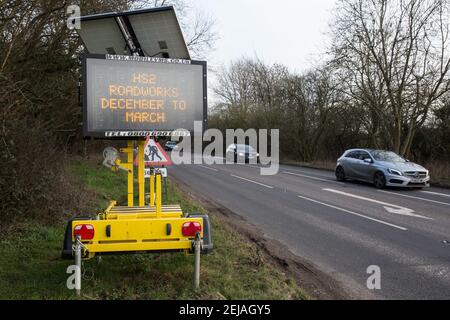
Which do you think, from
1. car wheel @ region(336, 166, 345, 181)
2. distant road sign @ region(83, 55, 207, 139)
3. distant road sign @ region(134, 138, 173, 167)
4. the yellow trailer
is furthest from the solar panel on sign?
car wheel @ region(336, 166, 345, 181)

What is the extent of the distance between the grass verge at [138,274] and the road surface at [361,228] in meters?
1.09

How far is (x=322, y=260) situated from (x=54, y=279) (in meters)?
3.89

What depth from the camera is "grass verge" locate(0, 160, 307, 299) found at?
4645 mm

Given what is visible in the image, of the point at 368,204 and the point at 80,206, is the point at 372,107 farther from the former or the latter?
the point at 80,206

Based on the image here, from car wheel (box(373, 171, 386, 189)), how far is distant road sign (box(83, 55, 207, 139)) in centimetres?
1309

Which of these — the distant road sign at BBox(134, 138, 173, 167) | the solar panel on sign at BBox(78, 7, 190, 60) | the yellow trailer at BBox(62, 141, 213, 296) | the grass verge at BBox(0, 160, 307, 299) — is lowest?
the grass verge at BBox(0, 160, 307, 299)

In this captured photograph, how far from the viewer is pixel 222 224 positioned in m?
8.73

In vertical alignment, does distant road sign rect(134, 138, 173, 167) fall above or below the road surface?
above

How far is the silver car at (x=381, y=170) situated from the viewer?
54.3ft

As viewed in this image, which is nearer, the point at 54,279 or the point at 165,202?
the point at 54,279

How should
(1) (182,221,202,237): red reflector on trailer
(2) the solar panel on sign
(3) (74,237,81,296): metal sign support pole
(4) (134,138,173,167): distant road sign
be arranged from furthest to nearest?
(4) (134,138,173,167): distant road sign
(2) the solar panel on sign
(1) (182,221,202,237): red reflector on trailer
(3) (74,237,81,296): metal sign support pole
